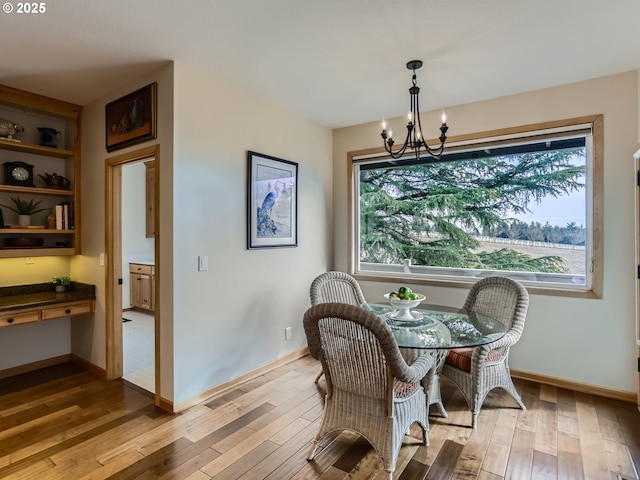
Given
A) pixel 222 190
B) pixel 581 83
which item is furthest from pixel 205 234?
pixel 581 83

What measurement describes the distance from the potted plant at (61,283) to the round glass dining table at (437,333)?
3114 mm

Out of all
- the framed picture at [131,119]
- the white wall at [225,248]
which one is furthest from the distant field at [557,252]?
the framed picture at [131,119]

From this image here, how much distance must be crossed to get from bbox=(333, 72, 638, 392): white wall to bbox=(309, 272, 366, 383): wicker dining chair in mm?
1569

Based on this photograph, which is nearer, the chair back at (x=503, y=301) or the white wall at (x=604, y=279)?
the chair back at (x=503, y=301)

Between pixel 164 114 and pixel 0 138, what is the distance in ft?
5.41

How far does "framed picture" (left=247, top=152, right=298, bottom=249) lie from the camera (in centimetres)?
323

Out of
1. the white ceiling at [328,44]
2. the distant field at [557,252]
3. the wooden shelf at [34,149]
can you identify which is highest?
the white ceiling at [328,44]

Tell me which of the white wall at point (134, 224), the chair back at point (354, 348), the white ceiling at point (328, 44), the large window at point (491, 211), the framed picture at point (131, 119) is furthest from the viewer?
the white wall at point (134, 224)

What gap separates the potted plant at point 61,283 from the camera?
3516 millimetres

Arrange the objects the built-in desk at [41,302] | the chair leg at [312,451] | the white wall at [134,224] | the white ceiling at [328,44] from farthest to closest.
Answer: the white wall at [134,224]
the built-in desk at [41,302]
the chair leg at [312,451]
the white ceiling at [328,44]

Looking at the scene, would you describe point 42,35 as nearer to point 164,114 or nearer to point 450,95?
point 164,114

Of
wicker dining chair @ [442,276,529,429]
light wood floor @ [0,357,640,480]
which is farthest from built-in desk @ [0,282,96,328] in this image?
wicker dining chair @ [442,276,529,429]

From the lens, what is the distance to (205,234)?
2.85 m

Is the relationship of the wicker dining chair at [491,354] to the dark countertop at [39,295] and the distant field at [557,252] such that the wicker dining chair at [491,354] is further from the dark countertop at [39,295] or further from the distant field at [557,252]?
the dark countertop at [39,295]
